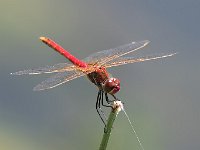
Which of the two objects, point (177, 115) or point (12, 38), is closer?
point (177, 115)

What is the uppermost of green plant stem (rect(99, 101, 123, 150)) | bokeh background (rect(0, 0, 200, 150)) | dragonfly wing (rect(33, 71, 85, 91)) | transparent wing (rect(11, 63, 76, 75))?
bokeh background (rect(0, 0, 200, 150))

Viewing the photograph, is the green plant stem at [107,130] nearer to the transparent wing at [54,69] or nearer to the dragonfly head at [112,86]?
the dragonfly head at [112,86]

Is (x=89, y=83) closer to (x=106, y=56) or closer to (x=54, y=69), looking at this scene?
(x=106, y=56)

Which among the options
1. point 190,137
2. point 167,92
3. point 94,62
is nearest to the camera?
point 94,62

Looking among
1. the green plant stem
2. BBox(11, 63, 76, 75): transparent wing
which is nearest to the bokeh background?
BBox(11, 63, 76, 75): transparent wing

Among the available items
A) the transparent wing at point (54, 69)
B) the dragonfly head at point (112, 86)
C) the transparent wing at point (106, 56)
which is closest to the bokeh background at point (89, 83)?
the transparent wing at point (106, 56)

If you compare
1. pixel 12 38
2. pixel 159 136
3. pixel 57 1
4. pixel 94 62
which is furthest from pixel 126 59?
pixel 57 1

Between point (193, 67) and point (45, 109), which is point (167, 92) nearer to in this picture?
point (193, 67)

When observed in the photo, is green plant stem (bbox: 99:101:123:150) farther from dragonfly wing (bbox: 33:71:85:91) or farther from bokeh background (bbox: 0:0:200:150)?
bokeh background (bbox: 0:0:200:150)
